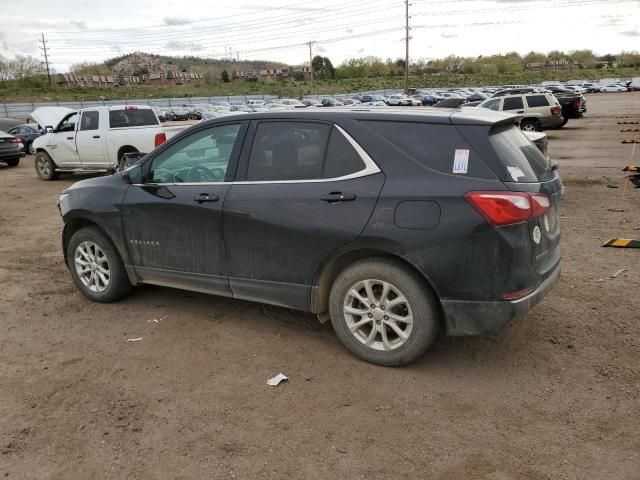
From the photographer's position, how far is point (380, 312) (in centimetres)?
375

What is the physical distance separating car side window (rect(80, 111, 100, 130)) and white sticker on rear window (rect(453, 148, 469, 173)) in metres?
11.7

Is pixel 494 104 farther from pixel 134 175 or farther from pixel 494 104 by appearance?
pixel 134 175

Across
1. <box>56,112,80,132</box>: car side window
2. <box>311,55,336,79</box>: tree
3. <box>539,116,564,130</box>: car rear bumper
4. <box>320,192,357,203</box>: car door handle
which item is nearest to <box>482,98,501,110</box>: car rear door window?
<box>539,116,564,130</box>: car rear bumper

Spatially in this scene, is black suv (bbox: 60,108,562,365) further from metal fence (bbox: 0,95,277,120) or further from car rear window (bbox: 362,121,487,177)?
metal fence (bbox: 0,95,277,120)

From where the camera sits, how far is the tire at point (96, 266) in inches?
200

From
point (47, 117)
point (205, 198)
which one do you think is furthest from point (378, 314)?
point (47, 117)

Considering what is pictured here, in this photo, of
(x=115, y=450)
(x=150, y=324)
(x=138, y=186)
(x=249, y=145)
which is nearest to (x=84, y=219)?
(x=138, y=186)

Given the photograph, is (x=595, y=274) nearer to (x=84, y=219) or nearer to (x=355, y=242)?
(x=355, y=242)

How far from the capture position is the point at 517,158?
368 centimetres

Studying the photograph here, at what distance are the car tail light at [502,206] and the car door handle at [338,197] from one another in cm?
76

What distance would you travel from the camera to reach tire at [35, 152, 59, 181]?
1446 centimetres

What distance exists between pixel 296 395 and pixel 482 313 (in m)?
1.29

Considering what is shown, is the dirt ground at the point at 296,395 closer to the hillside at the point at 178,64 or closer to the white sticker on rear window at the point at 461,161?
the white sticker on rear window at the point at 461,161

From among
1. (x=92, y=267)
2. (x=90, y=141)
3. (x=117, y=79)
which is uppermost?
(x=117, y=79)
